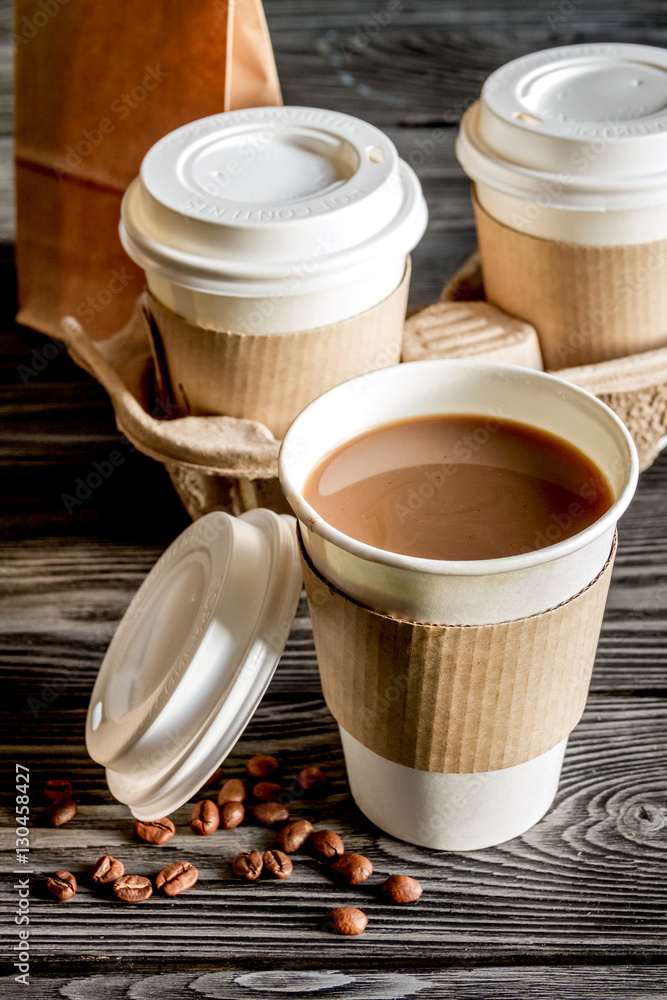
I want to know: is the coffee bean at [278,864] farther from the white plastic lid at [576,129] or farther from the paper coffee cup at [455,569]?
the white plastic lid at [576,129]

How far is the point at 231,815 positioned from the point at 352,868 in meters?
0.12

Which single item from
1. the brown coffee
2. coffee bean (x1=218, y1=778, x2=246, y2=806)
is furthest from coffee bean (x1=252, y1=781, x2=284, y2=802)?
the brown coffee

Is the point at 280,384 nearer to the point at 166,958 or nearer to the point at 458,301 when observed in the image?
the point at 458,301

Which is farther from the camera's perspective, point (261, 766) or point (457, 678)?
point (261, 766)

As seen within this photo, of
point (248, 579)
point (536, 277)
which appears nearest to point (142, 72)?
point (536, 277)

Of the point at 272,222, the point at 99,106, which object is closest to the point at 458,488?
the point at 272,222

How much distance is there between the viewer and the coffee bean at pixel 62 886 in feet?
2.64

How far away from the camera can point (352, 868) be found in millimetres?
808

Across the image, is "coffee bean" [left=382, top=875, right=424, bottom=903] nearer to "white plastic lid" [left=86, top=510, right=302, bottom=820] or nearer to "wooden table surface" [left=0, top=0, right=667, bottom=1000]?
"wooden table surface" [left=0, top=0, right=667, bottom=1000]

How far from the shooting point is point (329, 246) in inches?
38.0

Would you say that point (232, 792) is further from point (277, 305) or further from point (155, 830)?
point (277, 305)

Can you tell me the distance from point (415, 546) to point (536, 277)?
50 centimetres

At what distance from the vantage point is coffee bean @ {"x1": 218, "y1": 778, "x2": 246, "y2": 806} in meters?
0.88

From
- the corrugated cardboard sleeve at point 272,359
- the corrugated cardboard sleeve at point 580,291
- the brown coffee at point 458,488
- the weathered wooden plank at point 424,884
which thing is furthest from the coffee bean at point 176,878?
the corrugated cardboard sleeve at point 580,291
